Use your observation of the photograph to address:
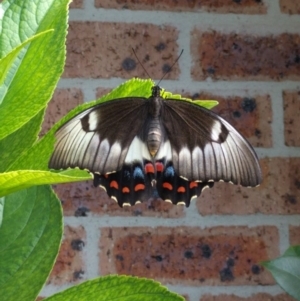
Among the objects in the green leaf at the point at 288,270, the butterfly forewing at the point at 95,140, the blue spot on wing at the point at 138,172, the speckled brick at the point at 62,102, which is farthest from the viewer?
the speckled brick at the point at 62,102

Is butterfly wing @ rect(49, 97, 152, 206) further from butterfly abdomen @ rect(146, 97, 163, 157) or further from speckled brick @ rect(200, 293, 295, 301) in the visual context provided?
speckled brick @ rect(200, 293, 295, 301)

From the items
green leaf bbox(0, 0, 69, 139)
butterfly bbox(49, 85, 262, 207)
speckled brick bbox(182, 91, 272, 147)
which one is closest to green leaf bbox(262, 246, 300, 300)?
butterfly bbox(49, 85, 262, 207)

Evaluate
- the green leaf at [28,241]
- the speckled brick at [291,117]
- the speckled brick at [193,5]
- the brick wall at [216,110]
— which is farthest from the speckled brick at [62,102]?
the green leaf at [28,241]

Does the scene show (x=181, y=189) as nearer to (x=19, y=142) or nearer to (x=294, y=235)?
(x=19, y=142)

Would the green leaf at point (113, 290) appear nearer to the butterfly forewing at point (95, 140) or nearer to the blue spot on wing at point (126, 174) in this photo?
the butterfly forewing at point (95, 140)

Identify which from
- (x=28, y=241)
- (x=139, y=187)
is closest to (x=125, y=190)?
(x=139, y=187)

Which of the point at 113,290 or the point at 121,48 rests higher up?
the point at 121,48

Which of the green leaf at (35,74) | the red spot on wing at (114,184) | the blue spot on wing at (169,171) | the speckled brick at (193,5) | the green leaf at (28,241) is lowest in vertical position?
the green leaf at (28,241)

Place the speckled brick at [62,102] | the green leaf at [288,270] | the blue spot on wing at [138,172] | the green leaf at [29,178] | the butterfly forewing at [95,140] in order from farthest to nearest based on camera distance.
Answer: the speckled brick at [62,102]
the green leaf at [288,270]
the blue spot on wing at [138,172]
the butterfly forewing at [95,140]
the green leaf at [29,178]
